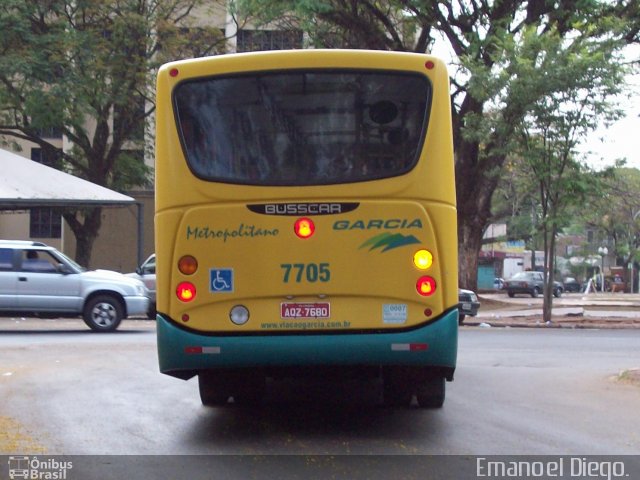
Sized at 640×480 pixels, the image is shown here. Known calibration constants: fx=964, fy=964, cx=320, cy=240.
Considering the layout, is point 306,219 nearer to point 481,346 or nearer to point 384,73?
point 384,73

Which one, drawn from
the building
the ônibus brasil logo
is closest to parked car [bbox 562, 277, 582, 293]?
the building

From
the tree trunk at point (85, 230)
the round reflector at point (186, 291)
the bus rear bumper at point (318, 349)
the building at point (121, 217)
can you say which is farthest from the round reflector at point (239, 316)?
the tree trunk at point (85, 230)

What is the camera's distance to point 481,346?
681 inches

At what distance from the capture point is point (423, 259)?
8.04 meters

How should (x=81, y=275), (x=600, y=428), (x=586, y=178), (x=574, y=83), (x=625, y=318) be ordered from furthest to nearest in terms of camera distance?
(x=625, y=318), (x=586, y=178), (x=574, y=83), (x=81, y=275), (x=600, y=428)

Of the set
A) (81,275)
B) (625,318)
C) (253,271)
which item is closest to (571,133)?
(625,318)

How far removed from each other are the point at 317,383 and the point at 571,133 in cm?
1473

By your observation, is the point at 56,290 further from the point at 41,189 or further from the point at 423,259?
the point at 423,259

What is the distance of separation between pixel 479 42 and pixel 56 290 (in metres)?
14.2

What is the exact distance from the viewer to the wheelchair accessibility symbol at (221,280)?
8062mm

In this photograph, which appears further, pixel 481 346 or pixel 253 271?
pixel 481 346

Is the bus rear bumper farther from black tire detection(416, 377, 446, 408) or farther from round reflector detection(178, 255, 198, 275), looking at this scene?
black tire detection(416, 377, 446, 408)

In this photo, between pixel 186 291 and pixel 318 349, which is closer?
pixel 318 349

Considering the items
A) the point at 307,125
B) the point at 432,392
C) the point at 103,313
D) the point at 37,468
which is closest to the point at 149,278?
the point at 103,313
